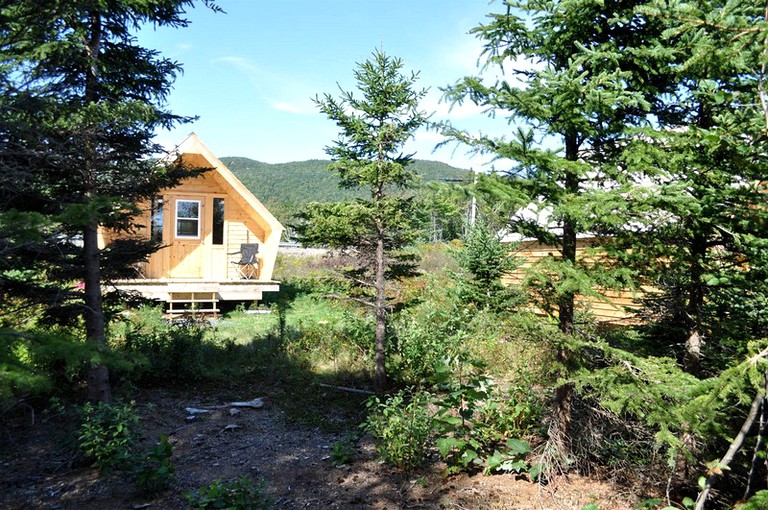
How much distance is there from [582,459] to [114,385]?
21.9 feet

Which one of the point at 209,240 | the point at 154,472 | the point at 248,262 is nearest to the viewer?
the point at 154,472

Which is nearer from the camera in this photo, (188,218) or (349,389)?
(349,389)

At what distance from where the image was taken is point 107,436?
5.17 metres

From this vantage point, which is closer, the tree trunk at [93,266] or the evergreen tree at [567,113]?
the evergreen tree at [567,113]

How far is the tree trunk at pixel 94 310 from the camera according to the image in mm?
5695

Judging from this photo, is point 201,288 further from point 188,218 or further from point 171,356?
point 171,356

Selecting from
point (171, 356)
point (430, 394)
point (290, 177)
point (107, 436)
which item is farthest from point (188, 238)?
point (290, 177)

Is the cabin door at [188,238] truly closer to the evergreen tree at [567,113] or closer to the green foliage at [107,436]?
the green foliage at [107,436]

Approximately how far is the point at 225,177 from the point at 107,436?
32.4 feet

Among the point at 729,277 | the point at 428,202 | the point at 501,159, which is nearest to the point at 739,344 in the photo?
the point at 729,277

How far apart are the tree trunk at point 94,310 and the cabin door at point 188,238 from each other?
9.13 m

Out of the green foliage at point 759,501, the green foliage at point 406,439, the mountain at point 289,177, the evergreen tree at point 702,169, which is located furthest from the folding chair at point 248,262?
the mountain at point 289,177

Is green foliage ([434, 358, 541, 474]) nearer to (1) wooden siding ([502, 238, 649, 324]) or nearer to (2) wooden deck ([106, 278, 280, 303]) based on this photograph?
(1) wooden siding ([502, 238, 649, 324])

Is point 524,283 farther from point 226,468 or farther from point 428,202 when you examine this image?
point 226,468
